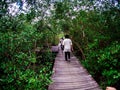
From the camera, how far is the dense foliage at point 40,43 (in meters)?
5.20

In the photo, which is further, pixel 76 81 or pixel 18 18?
pixel 76 81

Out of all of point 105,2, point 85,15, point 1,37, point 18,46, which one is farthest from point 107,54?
point 1,37

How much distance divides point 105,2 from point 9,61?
4863 millimetres

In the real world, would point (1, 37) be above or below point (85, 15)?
→ below

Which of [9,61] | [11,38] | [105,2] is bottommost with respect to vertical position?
[9,61]

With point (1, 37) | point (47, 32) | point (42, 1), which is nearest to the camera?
point (1, 37)

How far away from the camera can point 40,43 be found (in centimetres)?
1180

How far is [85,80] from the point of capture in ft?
26.1

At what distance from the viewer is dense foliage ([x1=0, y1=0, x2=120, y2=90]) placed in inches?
205

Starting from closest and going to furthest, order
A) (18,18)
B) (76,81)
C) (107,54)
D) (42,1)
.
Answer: (18,18) → (76,81) → (107,54) → (42,1)

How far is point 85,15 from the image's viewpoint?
36.7 ft

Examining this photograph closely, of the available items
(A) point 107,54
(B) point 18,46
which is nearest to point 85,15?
Answer: (A) point 107,54

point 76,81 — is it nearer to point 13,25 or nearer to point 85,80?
point 85,80

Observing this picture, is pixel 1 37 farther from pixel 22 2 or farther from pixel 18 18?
pixel 22 2
